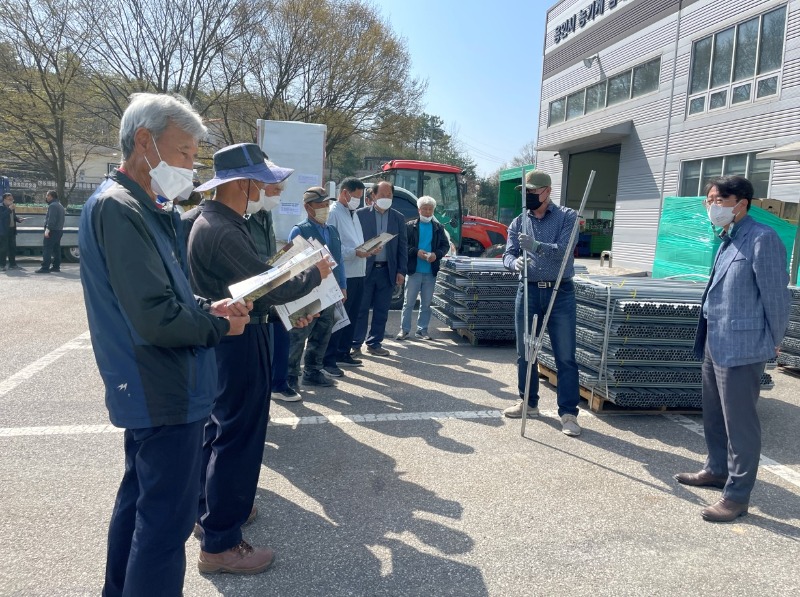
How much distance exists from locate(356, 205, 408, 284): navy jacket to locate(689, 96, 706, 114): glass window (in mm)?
13590

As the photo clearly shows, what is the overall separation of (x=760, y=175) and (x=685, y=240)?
569 cm

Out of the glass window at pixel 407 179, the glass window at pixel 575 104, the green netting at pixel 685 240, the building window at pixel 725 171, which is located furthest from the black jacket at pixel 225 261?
the glass window at pixel 575 104

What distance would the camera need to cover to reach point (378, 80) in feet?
90.5

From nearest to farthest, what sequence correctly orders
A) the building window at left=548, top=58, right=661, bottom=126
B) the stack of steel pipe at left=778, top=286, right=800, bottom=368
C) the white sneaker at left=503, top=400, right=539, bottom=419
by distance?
the white sneaker at left=503, top=400, right=539, bottom=419
the stack of steel pipe at left=778, top=286, right=800, bottom=368
the building window at left=548, top=58, right=661, bottom=126

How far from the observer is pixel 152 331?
185cm

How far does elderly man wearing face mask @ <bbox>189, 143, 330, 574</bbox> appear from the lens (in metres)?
2.80

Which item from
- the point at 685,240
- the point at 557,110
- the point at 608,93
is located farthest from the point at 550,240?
the point at 557,110

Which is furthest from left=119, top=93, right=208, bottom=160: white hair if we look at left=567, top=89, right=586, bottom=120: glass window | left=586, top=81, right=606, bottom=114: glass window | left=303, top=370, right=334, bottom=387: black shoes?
left=567, top=89, right=586, bottom=120: glass window

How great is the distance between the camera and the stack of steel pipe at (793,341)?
700 cm

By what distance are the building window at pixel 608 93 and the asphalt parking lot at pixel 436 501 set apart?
16439mm

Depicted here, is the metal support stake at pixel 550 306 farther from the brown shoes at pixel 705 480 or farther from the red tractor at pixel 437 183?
the red tractor at pixel 437 183

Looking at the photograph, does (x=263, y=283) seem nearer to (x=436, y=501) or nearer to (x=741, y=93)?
(x=436, y=501)

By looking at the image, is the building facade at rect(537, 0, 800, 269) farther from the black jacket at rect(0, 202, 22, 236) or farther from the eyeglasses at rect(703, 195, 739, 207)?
the black jacket at rect(0, 202, 22, 236)

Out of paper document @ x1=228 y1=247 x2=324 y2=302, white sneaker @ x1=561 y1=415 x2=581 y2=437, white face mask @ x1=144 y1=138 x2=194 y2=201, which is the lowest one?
white sneaker @ x1=561 y1=415 x2=581 y2=437
